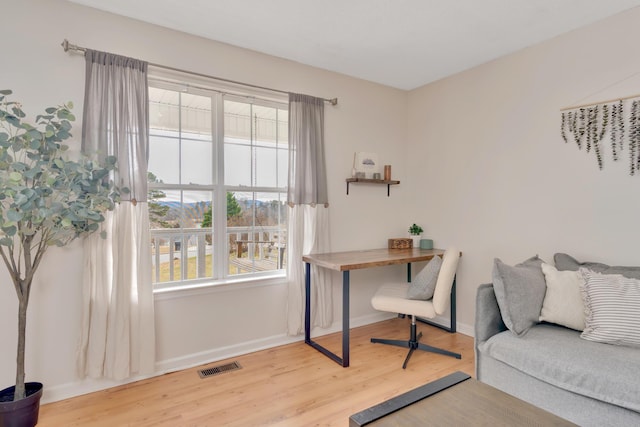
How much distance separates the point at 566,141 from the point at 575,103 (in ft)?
0.95

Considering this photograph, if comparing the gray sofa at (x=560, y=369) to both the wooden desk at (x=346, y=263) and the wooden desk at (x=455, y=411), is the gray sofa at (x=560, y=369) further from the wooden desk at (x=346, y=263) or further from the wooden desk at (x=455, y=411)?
the wooden desk at (x=346, y=263)

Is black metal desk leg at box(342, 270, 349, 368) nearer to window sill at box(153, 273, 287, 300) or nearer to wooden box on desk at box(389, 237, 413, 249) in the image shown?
window sill at box(153, 273, 287, 300)

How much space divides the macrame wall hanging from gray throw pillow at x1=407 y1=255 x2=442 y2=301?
1.39 metres

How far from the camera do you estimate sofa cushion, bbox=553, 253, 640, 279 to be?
86.6 inches

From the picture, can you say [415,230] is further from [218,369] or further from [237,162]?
[218,369]

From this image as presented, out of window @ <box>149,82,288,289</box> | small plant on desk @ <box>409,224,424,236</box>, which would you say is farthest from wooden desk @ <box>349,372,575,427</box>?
small plant on desk @ <box>409,224,424,236</box>

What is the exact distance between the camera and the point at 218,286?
113 inches

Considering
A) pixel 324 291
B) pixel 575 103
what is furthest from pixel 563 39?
pixel 324 291

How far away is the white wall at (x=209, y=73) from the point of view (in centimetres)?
221

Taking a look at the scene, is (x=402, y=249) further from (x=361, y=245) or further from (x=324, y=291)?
(x=324, y=291)

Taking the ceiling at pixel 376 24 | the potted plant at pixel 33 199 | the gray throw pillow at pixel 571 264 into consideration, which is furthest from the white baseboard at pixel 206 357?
the ceiling at pixel 376 24

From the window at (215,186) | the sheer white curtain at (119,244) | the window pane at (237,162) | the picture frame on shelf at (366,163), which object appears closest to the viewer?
the sheer white curtain at (119,244)

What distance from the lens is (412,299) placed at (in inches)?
112

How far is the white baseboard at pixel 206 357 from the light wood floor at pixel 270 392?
0.17ft
